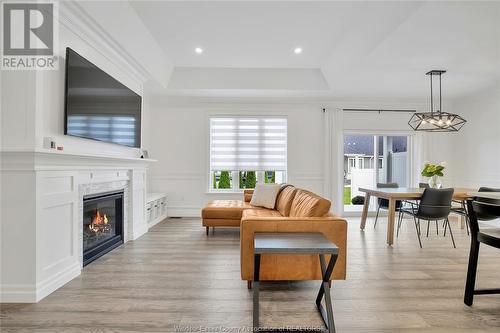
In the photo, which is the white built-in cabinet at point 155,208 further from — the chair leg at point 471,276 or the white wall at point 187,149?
the chair leg at point 471,276

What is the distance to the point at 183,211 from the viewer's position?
6441mm

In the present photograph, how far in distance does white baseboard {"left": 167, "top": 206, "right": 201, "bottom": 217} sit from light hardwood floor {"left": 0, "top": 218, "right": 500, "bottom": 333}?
8.30 ft

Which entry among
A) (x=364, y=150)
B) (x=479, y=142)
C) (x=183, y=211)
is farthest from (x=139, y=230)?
(x=479, y=142)

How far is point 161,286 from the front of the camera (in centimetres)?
272

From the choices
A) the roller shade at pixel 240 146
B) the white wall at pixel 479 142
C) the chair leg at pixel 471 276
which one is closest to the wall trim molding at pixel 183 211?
the roller shade at pixel 240 146

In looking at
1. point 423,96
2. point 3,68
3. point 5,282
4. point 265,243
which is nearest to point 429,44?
point 423,96

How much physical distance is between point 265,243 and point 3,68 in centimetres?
258

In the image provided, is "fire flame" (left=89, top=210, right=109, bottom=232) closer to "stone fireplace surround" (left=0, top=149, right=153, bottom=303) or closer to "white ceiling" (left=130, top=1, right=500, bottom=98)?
"stone fireplace surround" (left=0, top=149, right=153, bottom=303)

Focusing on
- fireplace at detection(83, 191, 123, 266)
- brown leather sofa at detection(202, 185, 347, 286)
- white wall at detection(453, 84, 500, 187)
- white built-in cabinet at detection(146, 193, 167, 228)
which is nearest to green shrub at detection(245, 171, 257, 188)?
white built-in cabinet at detection(146, 193, 167, 228)

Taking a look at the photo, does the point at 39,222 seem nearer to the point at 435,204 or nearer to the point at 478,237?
the point at 478,237

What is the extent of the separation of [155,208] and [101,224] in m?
1.86

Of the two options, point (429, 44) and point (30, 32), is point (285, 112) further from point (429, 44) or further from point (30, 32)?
point (30, 32)

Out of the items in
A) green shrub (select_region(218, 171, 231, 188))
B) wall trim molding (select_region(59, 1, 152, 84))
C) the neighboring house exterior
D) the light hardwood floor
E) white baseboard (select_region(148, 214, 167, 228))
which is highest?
wall trim molding (select_region(59, 1, 152, 84))

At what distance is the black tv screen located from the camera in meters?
2.91
